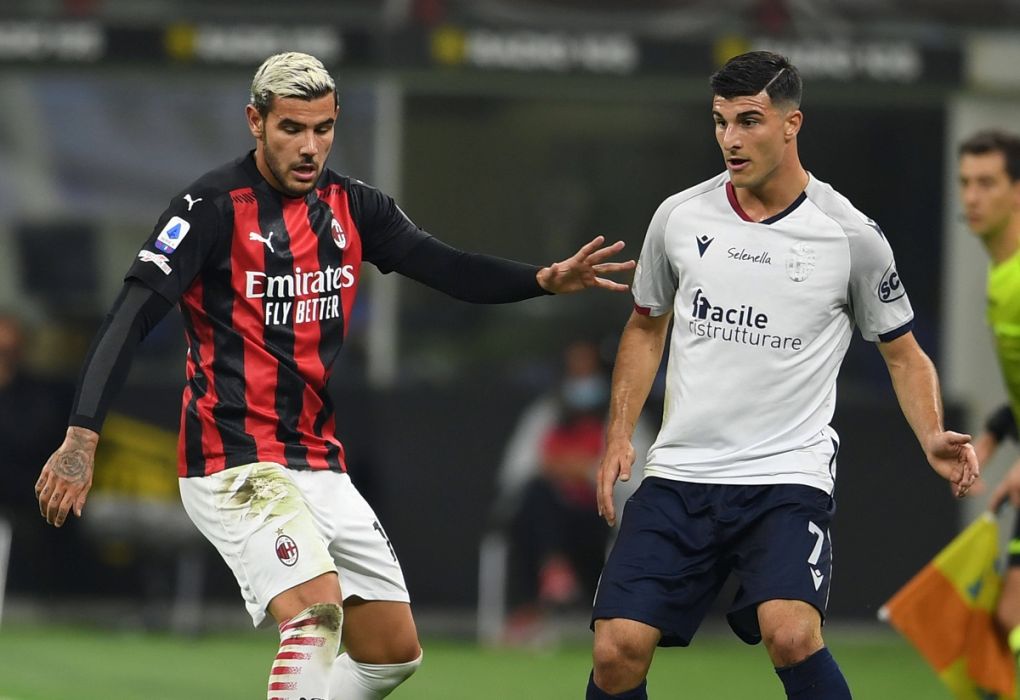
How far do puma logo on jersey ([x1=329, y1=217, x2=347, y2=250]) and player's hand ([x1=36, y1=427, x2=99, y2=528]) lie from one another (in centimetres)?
104

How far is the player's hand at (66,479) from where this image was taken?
17.6ft

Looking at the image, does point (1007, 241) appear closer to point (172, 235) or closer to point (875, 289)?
point (875, 289)

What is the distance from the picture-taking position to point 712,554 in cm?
577

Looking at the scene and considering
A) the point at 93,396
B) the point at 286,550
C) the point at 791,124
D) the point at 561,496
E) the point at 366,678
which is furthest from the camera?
the point at 561,496

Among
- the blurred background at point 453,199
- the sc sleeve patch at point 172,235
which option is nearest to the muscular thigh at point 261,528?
the sc sleeve patch at point 172,235

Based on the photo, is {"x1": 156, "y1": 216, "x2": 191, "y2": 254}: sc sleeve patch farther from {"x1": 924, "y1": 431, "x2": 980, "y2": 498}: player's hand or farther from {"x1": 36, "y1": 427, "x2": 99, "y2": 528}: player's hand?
{"x1": 924, "y1": 431, "x2": 980, "y2": 498}: player's hand

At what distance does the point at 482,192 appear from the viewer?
1371 centimetres

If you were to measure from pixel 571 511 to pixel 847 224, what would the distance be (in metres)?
6.54

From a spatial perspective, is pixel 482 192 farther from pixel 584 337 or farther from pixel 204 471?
pixel 204 471

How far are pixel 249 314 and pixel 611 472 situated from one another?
120 cm

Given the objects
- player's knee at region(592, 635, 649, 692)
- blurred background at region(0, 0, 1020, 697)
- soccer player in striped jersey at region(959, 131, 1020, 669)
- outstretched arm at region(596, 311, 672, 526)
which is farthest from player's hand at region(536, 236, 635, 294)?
blurred background at region(0, 0, 1020, 697)

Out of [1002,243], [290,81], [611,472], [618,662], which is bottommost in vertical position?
[618,662]

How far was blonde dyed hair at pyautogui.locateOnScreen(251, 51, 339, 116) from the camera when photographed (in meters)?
5.75

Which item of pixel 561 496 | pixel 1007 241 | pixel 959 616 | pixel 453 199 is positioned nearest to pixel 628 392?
pixel 959 616
